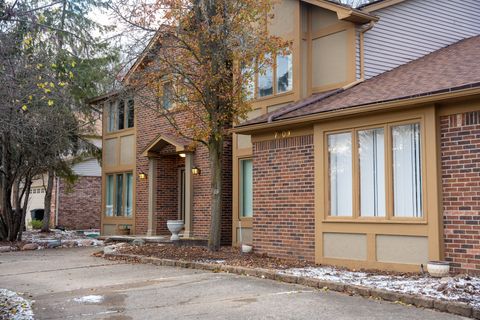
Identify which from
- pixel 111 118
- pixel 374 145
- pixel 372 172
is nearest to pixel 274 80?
pixel 374 145

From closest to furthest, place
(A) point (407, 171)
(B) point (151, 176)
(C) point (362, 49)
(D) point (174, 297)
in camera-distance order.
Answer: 1. (D) point (174, 297)
2. (A) point (407, 171)
3. (C) point (362, 49)
4. (B) point (151, 176)

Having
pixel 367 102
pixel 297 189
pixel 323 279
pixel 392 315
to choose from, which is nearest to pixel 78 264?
pixel 297 189

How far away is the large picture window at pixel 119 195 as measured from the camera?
21203mm

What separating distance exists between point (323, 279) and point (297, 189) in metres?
3.30

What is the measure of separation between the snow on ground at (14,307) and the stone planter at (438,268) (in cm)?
612

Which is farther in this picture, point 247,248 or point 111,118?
point 111,118

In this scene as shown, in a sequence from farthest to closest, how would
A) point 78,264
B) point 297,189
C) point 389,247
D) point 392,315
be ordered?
point 78,264
point 297,189
point 389,247
point 392,315

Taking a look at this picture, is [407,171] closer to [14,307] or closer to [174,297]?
[174,297]

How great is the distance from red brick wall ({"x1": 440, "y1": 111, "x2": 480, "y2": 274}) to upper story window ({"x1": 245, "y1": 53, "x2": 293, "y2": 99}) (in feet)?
17.3

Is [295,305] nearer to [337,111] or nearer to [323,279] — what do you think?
[323,279]

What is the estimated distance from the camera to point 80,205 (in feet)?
103

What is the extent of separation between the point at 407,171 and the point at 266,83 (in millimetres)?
5688

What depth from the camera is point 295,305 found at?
7941 millimetres

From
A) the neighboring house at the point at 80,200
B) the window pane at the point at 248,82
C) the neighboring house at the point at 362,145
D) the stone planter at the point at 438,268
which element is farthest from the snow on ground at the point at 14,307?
the neighboring house at the point at 80,200
